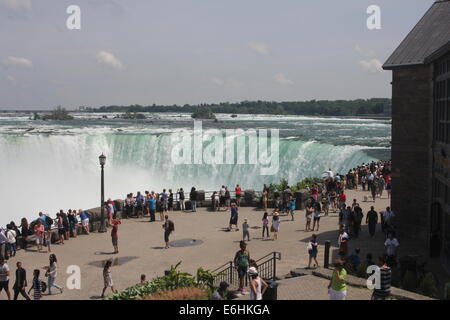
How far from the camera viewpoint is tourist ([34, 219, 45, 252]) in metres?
17.6

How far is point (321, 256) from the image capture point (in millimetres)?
15695

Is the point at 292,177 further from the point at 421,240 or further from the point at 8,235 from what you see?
the point at 8,235

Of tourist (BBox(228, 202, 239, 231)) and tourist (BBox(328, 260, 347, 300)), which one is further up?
tourist (BBox(328, 260, 347, 300))

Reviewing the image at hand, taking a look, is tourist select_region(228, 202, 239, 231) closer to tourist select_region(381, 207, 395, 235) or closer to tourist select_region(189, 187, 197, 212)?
tourist select_region(189, 187, 197, 212)

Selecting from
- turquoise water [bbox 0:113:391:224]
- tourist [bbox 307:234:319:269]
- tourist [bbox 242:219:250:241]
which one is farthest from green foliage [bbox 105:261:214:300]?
turquoise water [bbox 0:113:391:224]

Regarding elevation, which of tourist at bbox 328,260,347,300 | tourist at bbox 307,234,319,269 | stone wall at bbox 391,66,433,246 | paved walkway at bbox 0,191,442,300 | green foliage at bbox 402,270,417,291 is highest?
stone wall at bbox 391,66,433,246

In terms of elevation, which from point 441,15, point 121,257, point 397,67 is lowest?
point 121,257

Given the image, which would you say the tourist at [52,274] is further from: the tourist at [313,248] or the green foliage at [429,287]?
the green foliage at [429,287]

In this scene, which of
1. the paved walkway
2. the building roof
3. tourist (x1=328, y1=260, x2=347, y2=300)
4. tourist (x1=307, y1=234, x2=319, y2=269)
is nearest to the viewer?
tourist (x1=328, y1=260, x2=347, y2=300)

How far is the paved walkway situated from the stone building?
4.30ft
